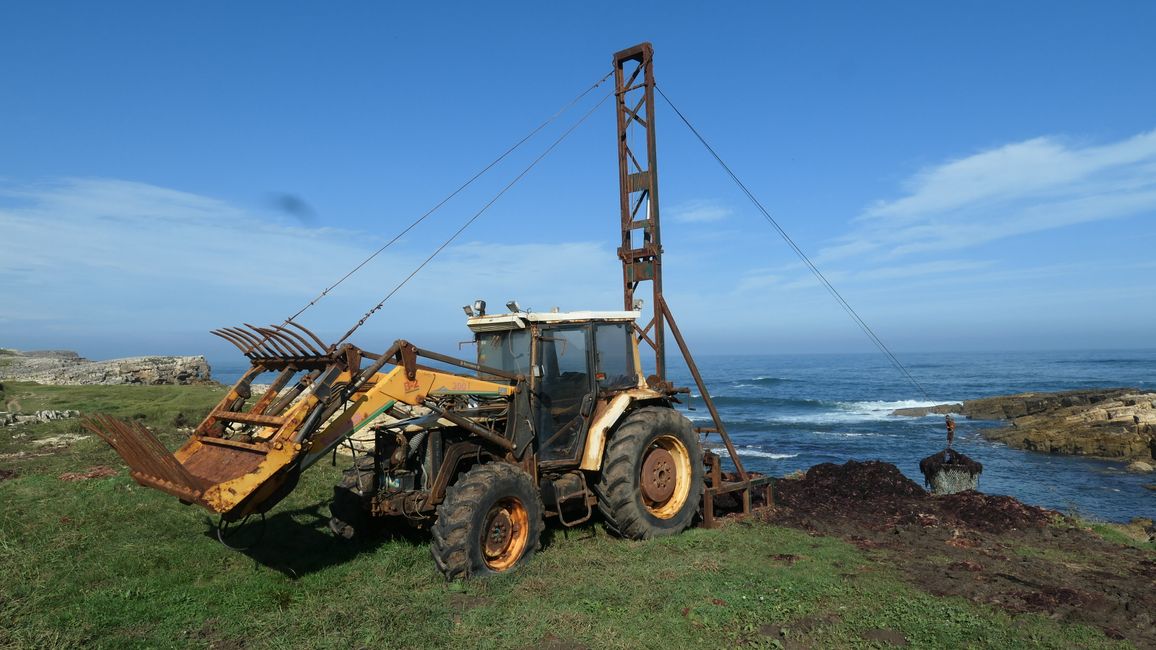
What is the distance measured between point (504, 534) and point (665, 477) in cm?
249

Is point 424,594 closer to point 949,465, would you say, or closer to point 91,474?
point 91,474

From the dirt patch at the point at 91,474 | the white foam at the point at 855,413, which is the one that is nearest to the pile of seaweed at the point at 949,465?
the dirt patch at the point at 91,474

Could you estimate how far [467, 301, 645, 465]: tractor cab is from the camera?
7359mm

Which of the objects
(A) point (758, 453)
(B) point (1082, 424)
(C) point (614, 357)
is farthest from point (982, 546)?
(B) point (1082, 424)

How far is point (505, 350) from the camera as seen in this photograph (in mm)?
7668

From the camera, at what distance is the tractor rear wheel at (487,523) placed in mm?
5984

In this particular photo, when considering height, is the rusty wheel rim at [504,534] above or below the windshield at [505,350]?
below

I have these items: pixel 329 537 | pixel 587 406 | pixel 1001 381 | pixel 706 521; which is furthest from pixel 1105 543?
pixel 1001 381

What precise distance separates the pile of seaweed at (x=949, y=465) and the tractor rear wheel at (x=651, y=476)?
181 inches

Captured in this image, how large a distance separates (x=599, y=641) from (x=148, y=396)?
1808 centimetres

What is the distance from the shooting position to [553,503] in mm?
7176

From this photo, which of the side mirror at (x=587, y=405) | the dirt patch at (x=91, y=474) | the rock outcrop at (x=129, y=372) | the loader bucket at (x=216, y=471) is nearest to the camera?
the loader bucket at (x=216, y=471)

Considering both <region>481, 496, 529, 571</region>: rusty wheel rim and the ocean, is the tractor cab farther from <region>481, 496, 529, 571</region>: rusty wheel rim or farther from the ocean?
the ocean

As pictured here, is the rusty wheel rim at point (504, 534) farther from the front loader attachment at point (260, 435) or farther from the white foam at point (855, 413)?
the white foam at point (855, 413)
